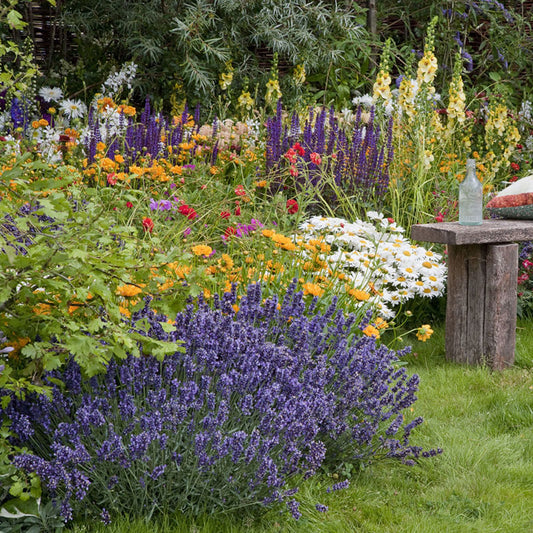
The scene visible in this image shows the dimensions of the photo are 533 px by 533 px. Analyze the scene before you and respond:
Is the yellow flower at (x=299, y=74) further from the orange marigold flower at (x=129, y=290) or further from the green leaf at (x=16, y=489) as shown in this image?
the green leaf at (x=16, y=489)

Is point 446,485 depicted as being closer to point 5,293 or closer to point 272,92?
point 5,293

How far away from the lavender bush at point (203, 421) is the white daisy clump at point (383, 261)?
124 centimetres

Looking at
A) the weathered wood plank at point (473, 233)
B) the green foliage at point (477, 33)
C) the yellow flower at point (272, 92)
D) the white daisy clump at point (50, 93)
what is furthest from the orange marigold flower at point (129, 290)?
the green foliage at point (477, 33)

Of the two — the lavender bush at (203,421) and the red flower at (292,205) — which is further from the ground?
the red flower at (292,205)

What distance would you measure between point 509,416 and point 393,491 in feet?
2.81

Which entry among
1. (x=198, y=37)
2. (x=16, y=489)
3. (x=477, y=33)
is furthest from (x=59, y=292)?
(x=477, y=33)

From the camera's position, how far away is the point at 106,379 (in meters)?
2.21

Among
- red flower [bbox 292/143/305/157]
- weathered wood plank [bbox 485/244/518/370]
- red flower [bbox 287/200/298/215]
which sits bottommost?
weathered wood plank [bbox 485/244/518/370]

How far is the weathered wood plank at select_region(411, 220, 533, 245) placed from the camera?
3521 mm

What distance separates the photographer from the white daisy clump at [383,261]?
3879 millimetres

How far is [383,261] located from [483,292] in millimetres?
603

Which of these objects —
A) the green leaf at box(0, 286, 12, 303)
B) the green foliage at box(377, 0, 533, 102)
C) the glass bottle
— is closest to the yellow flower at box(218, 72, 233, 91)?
the green foliage at box(377, 0, 533, 102)

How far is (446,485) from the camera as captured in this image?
2.55m

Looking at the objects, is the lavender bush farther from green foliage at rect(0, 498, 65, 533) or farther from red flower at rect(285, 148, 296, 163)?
red flower at rect(285, 148, 296, 163)
